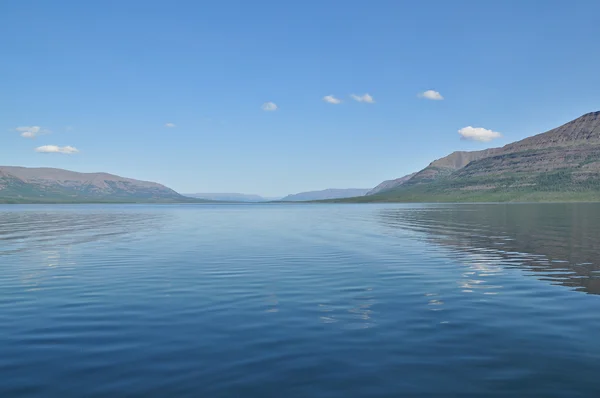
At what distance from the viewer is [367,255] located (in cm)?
4662

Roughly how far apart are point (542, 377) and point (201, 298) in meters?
18.9

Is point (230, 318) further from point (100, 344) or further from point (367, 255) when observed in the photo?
point (367, 255)

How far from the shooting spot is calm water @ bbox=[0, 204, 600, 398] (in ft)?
45.9

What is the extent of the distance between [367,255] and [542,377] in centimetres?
3233

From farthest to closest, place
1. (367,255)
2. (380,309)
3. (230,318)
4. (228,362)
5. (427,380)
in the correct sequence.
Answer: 1. (367,255)
2. (380,309)
3. (230,318)
4. (228,362)
5. (427,380)

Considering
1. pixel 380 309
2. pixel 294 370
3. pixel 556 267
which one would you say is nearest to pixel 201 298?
pixel 380 309

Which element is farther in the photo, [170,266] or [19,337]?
[170,266]

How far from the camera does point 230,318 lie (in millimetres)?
21875

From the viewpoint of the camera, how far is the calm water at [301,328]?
1398 centimetres

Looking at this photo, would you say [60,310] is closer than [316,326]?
No

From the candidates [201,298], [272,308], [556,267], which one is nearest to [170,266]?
[201,298]

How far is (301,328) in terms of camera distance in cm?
2003

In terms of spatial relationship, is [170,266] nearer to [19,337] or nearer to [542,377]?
[19,337]

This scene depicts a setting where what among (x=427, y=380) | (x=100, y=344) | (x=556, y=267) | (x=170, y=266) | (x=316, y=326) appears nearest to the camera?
(x=427, y=380)
